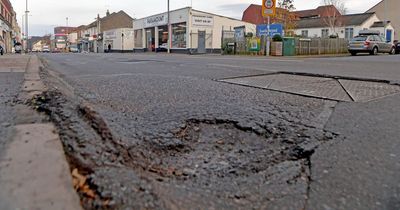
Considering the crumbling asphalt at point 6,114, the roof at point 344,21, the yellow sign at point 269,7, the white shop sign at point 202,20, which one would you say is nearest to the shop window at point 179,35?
the white shop sign at point 202,20

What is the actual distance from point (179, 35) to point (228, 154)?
4349 cm

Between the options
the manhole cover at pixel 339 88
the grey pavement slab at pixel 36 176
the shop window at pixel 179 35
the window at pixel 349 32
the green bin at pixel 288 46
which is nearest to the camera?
the grey pavement slab at pixel 36 176

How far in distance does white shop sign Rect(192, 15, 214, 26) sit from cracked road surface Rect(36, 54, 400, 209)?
39.6m

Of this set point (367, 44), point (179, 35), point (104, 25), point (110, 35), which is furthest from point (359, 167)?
point (104, 25)

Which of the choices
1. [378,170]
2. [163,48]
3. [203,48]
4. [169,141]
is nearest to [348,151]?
[378,170]

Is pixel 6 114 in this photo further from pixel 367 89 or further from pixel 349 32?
pixel 349 32

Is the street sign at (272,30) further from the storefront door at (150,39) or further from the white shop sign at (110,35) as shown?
the white shop sign at (110,35)

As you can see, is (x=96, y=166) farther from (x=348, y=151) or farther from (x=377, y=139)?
(x=377, y=139)

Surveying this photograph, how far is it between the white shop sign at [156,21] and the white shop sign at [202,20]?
233 inches

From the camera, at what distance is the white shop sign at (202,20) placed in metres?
42.7

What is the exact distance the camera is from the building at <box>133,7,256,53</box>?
1677 inches

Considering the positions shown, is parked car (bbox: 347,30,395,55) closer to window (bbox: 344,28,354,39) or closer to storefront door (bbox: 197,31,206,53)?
storefront door (bbox: 197,31,206,53)

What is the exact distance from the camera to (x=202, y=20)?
4341 cm

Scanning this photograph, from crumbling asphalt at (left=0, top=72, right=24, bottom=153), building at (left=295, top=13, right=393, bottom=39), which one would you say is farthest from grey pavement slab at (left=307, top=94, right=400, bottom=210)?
building at (left=295, top=13, right=393, bottom=39)
